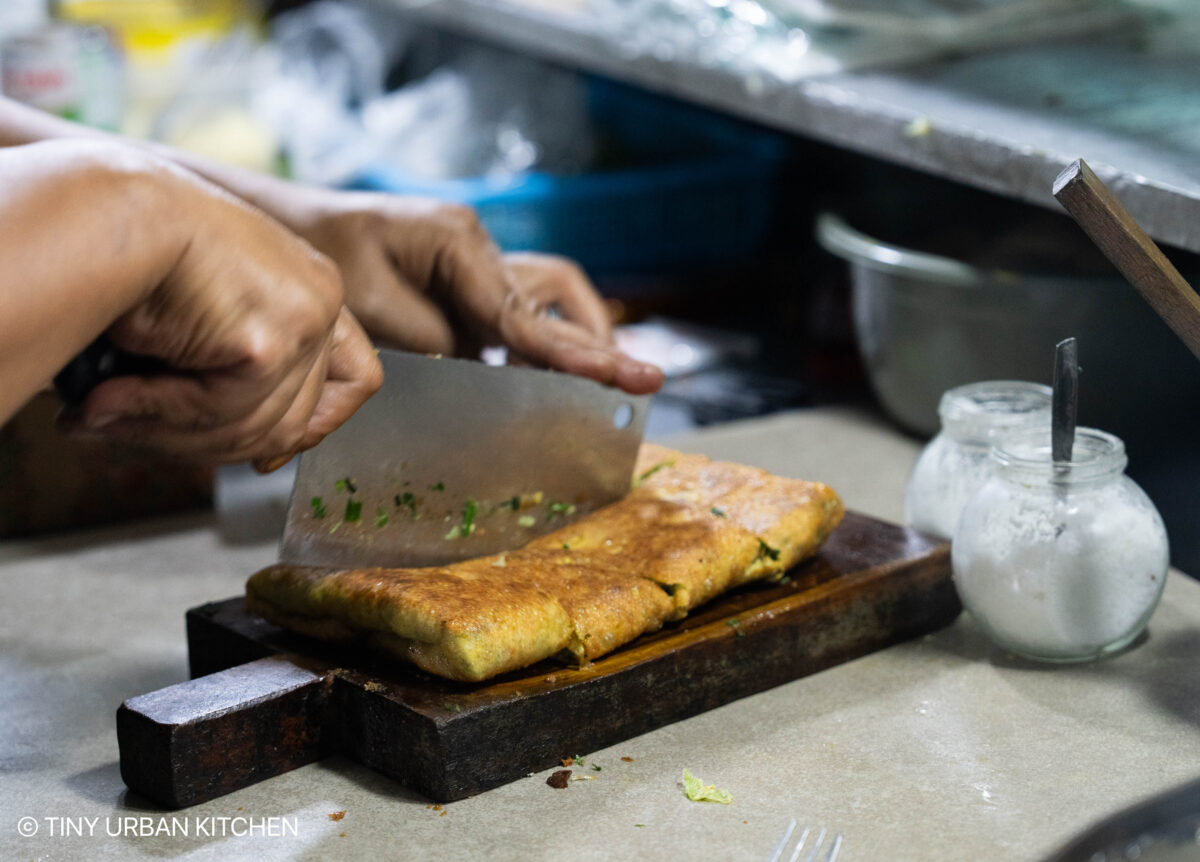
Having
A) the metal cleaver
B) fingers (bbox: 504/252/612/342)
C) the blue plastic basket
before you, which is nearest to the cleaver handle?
the metal cleaver

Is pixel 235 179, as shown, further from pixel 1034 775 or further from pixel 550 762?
pixel 1034 775

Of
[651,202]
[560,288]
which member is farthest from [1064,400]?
[651,202]

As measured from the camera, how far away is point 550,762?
39.5 inches

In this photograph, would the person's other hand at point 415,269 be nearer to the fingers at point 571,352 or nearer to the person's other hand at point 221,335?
the fingers at point 571,352

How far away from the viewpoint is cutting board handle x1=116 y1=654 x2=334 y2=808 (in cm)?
94

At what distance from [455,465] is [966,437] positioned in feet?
1.66

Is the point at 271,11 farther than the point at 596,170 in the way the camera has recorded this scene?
Yes

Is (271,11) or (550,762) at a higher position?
(271,11)

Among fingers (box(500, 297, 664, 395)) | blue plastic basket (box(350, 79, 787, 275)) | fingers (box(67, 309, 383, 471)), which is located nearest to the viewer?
fingers (box(67, 309, 383, 471))

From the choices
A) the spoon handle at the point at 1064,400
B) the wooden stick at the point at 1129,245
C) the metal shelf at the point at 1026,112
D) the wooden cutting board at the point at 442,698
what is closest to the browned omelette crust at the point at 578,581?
the wooden cutting board at the point at 442,698

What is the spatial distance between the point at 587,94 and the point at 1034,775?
1.96 m

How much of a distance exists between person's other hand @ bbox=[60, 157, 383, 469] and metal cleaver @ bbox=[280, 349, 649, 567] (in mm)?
220

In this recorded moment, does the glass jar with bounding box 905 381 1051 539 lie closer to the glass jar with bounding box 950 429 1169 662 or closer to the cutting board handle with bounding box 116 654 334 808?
the glass jar with bounding box 950 429 1169 662

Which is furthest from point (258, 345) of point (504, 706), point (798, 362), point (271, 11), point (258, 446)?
point (271, 11)
